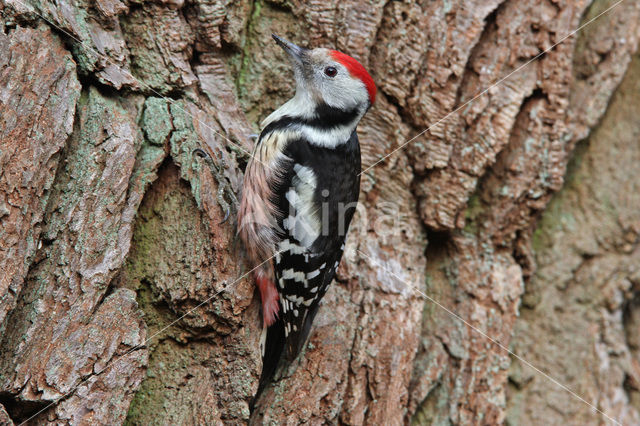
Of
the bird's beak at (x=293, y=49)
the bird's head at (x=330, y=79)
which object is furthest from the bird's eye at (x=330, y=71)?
the bird's beak at (x=293, y=49)

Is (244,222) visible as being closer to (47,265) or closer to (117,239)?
(117,239)

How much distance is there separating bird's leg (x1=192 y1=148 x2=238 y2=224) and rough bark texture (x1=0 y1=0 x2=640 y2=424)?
1.0 inches

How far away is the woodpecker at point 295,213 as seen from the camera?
2.56m

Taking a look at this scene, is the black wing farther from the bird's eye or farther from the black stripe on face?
the bird's eye

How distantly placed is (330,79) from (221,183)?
28.9 inches

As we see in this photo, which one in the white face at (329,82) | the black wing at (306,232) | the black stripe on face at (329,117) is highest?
the white face at (329,82)

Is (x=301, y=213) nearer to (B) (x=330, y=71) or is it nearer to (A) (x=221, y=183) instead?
(A) (x=221, y=183)

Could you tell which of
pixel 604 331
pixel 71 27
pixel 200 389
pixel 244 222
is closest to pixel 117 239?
pixel 244 222

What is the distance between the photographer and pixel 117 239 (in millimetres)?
2256

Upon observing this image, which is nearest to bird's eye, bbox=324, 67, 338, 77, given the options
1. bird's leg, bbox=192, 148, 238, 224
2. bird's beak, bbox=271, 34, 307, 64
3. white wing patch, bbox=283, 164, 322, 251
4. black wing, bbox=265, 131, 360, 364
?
bird's beak, bbox=271, 34, 307, 64

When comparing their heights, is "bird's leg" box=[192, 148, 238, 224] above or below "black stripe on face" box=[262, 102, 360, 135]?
below

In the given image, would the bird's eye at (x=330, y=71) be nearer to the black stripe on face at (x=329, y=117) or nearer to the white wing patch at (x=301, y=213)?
the black stripe on face at (x=329, y=117)

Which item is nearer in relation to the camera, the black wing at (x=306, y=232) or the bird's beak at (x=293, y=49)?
the black wing at (x=306, y=232)

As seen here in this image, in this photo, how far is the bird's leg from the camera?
2479 mm
